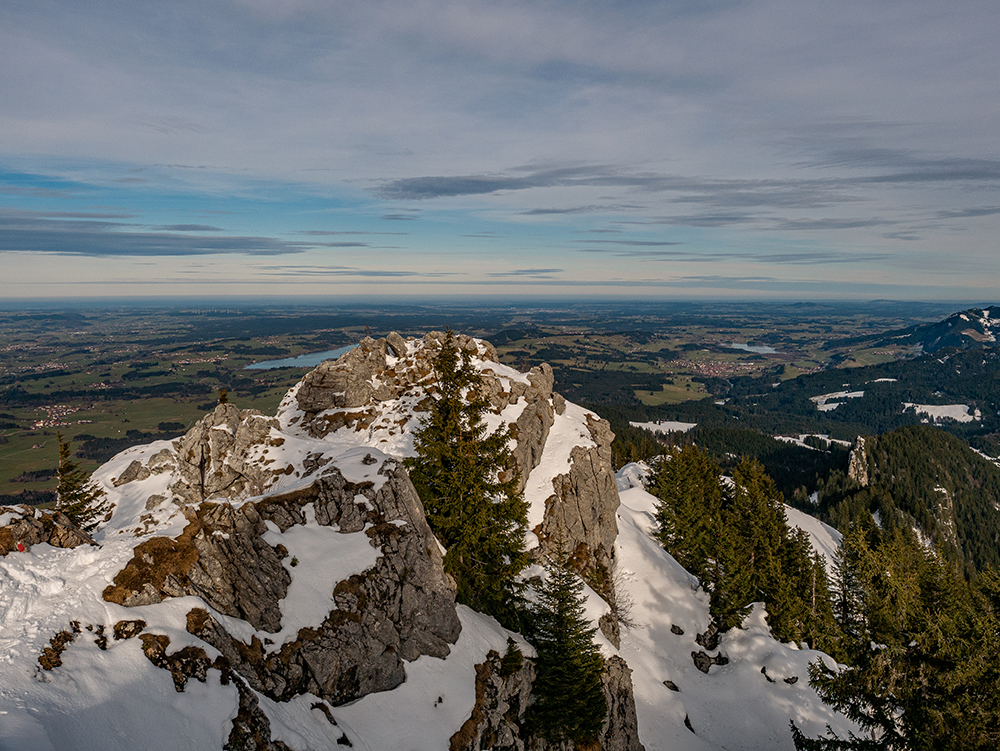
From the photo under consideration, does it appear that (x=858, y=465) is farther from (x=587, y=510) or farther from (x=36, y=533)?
(x=36, y=533)

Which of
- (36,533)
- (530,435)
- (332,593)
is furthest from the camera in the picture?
(530,435)

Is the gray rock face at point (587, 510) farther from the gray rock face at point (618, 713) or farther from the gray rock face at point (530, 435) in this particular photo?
the gray rock face at point (618, 713)

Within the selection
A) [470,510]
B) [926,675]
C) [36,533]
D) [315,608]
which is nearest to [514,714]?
[470,510]

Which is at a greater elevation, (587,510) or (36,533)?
(36,533)

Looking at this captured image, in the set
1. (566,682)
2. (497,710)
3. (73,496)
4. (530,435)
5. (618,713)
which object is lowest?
(618,713)

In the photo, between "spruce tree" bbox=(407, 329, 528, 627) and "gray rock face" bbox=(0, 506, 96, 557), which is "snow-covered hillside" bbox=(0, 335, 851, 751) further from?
"spruce tree" bbox=(407, 329, 528, 627)

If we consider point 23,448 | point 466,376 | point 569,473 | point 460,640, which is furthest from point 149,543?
point 23,448

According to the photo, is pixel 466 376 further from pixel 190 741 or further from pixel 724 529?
pixel 724 529

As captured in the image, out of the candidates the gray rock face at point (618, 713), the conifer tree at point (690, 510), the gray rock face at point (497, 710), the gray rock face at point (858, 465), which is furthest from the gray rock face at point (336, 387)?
the gray rock face at point (858, 465)
